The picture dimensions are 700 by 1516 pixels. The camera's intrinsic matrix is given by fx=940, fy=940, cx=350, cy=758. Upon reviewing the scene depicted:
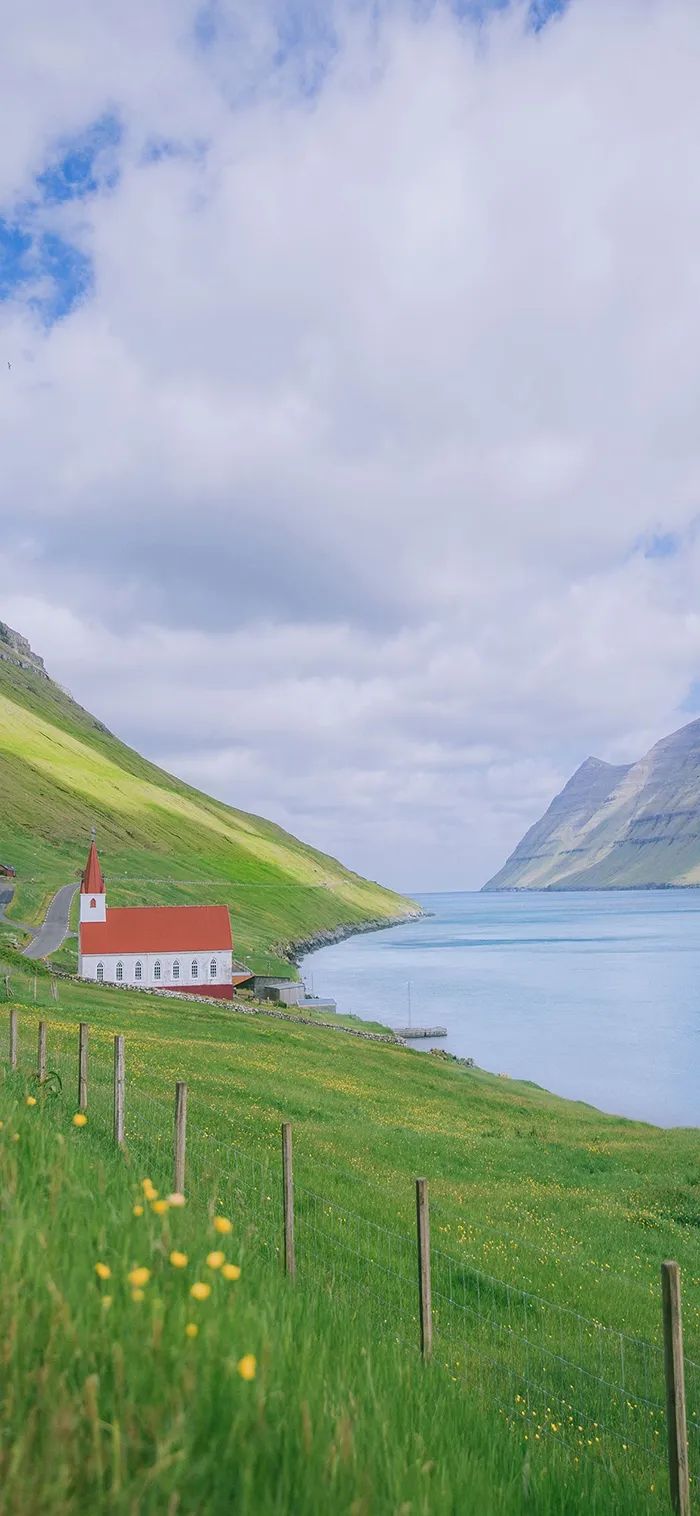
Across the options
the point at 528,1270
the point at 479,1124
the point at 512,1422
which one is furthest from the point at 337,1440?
the point at 479,1124

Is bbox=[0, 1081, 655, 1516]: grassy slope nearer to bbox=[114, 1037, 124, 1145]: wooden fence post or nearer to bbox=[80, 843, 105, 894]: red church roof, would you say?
bbox=[114, 1037, 124, 1145]: wooden fence post

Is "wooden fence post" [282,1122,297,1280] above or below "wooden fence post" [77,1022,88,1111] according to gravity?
below

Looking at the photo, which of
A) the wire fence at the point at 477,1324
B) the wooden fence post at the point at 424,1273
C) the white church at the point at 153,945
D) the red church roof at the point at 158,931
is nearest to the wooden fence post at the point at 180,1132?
the wire fence at the point at 477,1324

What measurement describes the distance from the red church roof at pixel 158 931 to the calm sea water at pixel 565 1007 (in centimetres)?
1750

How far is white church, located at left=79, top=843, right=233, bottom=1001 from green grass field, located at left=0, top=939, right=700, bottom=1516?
64.9 meters

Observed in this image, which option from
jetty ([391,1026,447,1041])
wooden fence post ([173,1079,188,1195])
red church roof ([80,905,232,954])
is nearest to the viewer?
wooden fence post ([173,1079,188,1195])

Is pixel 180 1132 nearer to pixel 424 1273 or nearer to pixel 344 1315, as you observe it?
pixel 424 1273

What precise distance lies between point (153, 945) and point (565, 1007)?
41.8 meters

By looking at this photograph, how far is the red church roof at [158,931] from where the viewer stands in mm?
92062

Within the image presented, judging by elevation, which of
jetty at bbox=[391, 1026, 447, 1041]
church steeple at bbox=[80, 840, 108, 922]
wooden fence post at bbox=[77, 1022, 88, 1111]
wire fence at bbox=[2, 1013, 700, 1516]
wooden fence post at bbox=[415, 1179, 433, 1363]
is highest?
church steeple at bbox=[80, 840, 108, 922]

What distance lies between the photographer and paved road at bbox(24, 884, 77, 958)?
298 ft

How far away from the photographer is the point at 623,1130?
3703 cm

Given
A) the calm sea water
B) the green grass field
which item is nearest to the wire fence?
the green grass field

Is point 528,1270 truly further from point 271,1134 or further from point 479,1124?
point 479,1124
